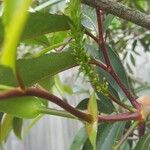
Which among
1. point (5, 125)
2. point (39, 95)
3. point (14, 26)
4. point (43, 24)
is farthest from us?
point (5, 125)

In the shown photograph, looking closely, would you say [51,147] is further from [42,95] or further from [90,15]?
[42,95]

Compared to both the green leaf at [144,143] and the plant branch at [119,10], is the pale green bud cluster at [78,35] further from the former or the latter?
the green leaf at [144,143]

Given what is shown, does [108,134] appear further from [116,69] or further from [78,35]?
[78,35]

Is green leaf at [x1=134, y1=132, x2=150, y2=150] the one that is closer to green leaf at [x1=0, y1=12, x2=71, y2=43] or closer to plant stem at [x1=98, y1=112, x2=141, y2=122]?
plant stem at [x1=98, y1=112, x2=141, y2=122]

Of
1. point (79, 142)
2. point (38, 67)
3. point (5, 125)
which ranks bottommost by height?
point (79, 142)

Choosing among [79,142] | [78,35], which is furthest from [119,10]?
[79,142]

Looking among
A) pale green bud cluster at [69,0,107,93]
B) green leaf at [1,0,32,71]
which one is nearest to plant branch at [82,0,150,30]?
pale green bud cluster at [69,0,107,93]

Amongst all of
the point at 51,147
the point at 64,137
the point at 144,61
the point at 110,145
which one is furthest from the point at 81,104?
the point at 144,61
